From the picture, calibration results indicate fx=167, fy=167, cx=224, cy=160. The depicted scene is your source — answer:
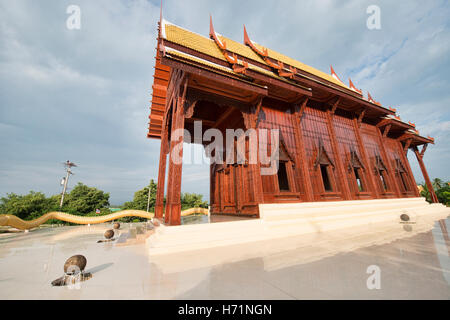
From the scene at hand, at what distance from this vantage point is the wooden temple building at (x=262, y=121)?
622cm

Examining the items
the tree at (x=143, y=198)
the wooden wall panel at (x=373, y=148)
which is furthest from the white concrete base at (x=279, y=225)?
the tree at (x=143, y=198)

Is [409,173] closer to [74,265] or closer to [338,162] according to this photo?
[338,162]

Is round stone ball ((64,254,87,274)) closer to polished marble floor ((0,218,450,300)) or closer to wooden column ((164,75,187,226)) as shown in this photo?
polished marble floor ((0,218,450,300))

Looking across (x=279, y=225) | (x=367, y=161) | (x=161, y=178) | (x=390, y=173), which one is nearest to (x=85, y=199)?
(x=161, y=178)

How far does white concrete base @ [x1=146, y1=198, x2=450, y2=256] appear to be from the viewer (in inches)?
173

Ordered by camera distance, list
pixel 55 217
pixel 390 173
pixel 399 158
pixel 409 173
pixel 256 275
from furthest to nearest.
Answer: pixel 399 158 < pixel 409 173 < pixel 55 217 < pixel 390 173 < pixel 256 275

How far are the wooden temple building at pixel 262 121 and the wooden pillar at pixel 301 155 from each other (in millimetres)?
46

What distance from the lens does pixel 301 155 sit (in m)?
8.29

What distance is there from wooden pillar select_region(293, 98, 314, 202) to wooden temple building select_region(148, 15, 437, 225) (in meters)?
0.05

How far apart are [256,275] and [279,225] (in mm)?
3876

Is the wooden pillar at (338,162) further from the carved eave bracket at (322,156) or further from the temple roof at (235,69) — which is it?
the temple roof at (235,69)

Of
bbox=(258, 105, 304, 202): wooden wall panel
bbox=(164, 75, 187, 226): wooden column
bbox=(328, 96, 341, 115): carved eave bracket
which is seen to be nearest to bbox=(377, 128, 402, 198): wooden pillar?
bbox=(328, 96, 341, 115): carved eave bracket

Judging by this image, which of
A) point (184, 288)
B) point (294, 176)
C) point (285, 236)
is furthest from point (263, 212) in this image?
point (184, 288)
